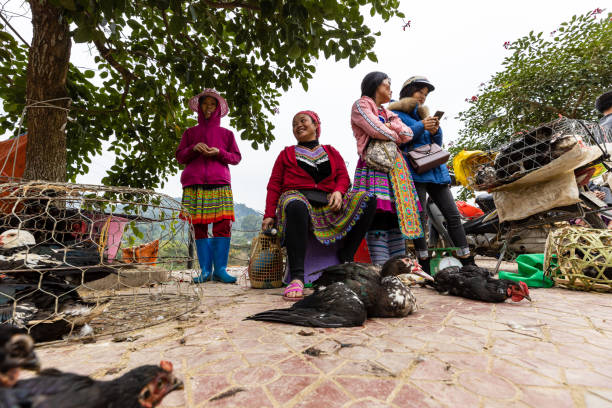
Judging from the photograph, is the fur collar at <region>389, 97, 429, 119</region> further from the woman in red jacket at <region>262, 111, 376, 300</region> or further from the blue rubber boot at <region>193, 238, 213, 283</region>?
the blue rubber boot at <region>193, 238, 213, 283</region>

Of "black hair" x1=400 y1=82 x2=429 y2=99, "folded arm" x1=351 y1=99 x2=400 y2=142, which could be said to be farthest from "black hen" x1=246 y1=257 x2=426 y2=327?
"black hair" x1=400 y1=82 x2=429 y2=99

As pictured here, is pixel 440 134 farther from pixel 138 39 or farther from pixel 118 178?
pixel 118 178

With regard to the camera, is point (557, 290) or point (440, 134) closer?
point (557, 290)

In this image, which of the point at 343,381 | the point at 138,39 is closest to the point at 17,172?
the point at 138,39

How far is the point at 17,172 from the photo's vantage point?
3156 mm

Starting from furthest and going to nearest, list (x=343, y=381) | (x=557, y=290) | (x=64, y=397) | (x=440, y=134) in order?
(x=440, y=134) < (x=557, y=290) < (x=343, y=381) < (x=64, y=397)

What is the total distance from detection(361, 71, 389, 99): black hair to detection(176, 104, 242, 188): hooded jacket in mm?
1942

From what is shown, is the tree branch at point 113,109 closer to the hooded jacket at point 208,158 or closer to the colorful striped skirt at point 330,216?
the hooded jacket at point 208,158

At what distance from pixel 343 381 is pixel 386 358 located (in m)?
0.29

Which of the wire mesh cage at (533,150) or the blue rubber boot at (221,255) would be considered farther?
the blue rubber boot at (221,255)

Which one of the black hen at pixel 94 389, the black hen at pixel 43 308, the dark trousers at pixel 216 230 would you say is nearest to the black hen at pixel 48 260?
the black hen at pixel 43 308

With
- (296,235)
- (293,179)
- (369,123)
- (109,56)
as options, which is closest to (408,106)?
(369,123)

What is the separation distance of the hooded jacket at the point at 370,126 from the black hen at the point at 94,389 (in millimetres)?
2928

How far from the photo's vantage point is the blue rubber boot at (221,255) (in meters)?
3.72
